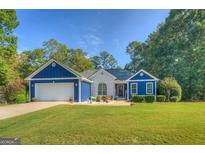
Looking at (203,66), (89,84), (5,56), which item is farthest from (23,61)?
(203,66)

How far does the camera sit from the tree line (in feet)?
36.7

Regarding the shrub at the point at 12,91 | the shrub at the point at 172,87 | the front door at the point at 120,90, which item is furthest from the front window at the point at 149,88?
the shrub at the point at 12,91

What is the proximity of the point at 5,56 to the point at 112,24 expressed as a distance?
9126 millimetres

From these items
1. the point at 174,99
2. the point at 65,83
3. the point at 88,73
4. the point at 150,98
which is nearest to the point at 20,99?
the point at 65,83

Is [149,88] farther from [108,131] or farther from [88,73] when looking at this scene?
[108,131]

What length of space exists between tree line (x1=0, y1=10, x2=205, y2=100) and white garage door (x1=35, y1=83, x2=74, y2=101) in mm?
1909

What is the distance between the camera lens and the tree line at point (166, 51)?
11.2 metres

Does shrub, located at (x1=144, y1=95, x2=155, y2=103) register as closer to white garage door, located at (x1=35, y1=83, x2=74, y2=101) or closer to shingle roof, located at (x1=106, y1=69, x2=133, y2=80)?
shingle roof, located at (x1=106, y1=69, x2=133, y2=80)

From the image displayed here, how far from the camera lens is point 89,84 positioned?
67.6 ft

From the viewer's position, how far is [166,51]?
13.2 metres

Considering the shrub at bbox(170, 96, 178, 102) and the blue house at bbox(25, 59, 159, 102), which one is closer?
the shrub at bbox(170, 96, 178, 102)

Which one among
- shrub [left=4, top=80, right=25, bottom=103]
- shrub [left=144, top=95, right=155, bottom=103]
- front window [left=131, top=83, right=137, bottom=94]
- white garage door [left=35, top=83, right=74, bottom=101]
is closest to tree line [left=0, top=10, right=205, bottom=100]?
shrub [left=144, top=95, right=155, bottom=103]

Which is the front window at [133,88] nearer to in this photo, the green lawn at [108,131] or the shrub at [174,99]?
the shrub at [174,99]
